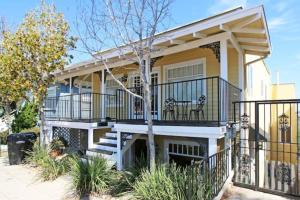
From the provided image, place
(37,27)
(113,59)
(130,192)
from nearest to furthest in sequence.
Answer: (130,192) → (37,27) → (113,59)

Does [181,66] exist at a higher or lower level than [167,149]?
higher

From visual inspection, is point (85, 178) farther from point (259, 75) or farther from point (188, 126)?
point (259, 75)

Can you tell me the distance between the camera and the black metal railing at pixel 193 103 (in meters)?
8.32

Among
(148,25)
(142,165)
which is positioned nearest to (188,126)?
(142,165)

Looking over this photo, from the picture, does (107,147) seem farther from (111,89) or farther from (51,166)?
(111,89)

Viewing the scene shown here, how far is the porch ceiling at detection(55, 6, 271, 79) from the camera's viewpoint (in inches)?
301

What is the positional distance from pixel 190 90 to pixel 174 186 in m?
5.42

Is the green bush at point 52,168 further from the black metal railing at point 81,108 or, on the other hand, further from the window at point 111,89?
the window at point 111,89

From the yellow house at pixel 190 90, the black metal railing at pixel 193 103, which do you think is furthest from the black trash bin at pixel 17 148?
the black metal railing at pixel 193 103

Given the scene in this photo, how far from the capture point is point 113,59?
12.5 meters

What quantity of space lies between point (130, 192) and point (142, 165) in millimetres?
1090

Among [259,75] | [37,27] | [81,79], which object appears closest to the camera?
[37,27]

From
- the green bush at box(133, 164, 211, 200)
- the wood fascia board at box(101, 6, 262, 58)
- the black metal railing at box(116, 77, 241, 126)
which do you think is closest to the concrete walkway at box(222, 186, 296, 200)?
the green bush at box(133, 164, 211, 200)

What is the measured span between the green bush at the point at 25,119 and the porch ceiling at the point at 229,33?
13.2 m
